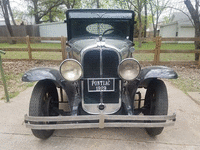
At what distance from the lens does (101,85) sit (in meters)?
2.20

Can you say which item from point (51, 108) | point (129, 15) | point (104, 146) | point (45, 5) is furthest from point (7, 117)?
point (45, 5)

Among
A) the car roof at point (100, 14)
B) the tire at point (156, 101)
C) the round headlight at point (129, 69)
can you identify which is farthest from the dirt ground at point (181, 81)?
the round headlight at point (129, 69)

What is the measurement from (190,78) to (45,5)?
80.4 feet

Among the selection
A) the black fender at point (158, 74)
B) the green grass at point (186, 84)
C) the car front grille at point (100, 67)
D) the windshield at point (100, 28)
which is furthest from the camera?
the green grass at point (186, 84)

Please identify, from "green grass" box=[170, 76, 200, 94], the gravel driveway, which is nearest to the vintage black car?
the gravel driveway

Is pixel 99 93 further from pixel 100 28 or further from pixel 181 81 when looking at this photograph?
pixel 181 81

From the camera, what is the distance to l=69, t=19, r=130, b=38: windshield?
316 cm

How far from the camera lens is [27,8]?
24172 mm

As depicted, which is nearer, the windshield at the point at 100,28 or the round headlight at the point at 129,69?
the round headlight at the point at 129,69

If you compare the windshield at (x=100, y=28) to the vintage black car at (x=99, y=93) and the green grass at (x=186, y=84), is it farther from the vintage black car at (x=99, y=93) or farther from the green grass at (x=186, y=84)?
the green grass at (x=186, y=84)

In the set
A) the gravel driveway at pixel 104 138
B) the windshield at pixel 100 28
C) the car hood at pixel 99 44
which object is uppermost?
the windshield at pixel 100 28

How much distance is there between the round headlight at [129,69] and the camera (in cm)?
204

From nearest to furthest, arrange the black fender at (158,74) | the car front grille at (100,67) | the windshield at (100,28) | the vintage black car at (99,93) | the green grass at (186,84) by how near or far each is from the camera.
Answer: the vintage black car at (99,93) → the car front grille at (100,67) → the black fender at (158,74) → the windshield at (100,28) → the green grass at (186,84)

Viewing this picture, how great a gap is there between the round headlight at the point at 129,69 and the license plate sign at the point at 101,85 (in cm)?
20
